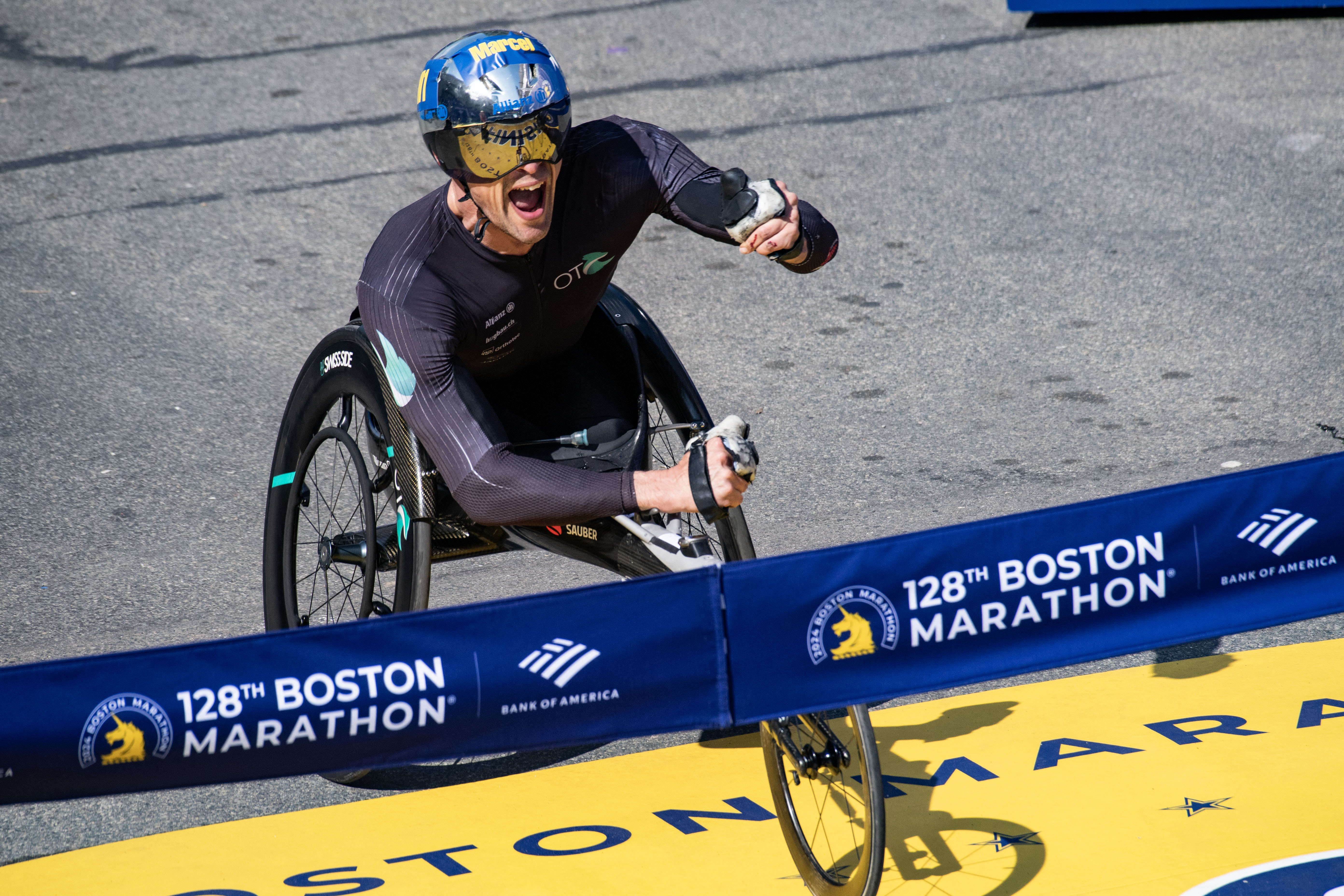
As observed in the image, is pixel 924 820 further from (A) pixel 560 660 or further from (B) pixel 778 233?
(B) pixel 778 233

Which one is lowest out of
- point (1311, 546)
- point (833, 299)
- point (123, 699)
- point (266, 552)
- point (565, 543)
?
point (123, 699)

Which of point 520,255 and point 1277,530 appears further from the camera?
point 520,255

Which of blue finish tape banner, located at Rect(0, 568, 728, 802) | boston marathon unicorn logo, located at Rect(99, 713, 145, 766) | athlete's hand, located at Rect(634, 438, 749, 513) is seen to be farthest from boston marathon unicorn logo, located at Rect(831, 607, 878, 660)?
boston marathon unicorn logo, located at Rect(99, 713, 145, 766)

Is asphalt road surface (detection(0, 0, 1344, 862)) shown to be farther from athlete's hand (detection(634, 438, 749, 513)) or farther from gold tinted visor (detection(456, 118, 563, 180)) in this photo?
gold tinted visor (detection(456, 118, 563, 180))

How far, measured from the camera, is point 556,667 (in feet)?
9.33

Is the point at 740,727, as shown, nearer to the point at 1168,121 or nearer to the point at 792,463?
the point at 792,463

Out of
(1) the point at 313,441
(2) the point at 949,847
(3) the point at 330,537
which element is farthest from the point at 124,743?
(3) the point at 330,537

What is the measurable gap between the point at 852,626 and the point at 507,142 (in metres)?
1.50

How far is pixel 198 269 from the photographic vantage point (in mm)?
7707

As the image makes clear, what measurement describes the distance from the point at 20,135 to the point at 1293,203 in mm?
7821

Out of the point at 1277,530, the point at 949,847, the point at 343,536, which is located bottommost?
the point at 949,847

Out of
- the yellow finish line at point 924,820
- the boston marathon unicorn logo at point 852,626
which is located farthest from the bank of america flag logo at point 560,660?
the yellow finish line at point 924,820

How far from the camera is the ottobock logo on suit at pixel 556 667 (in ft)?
9.28

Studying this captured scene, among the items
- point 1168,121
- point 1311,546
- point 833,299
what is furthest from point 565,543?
point 1168,121
